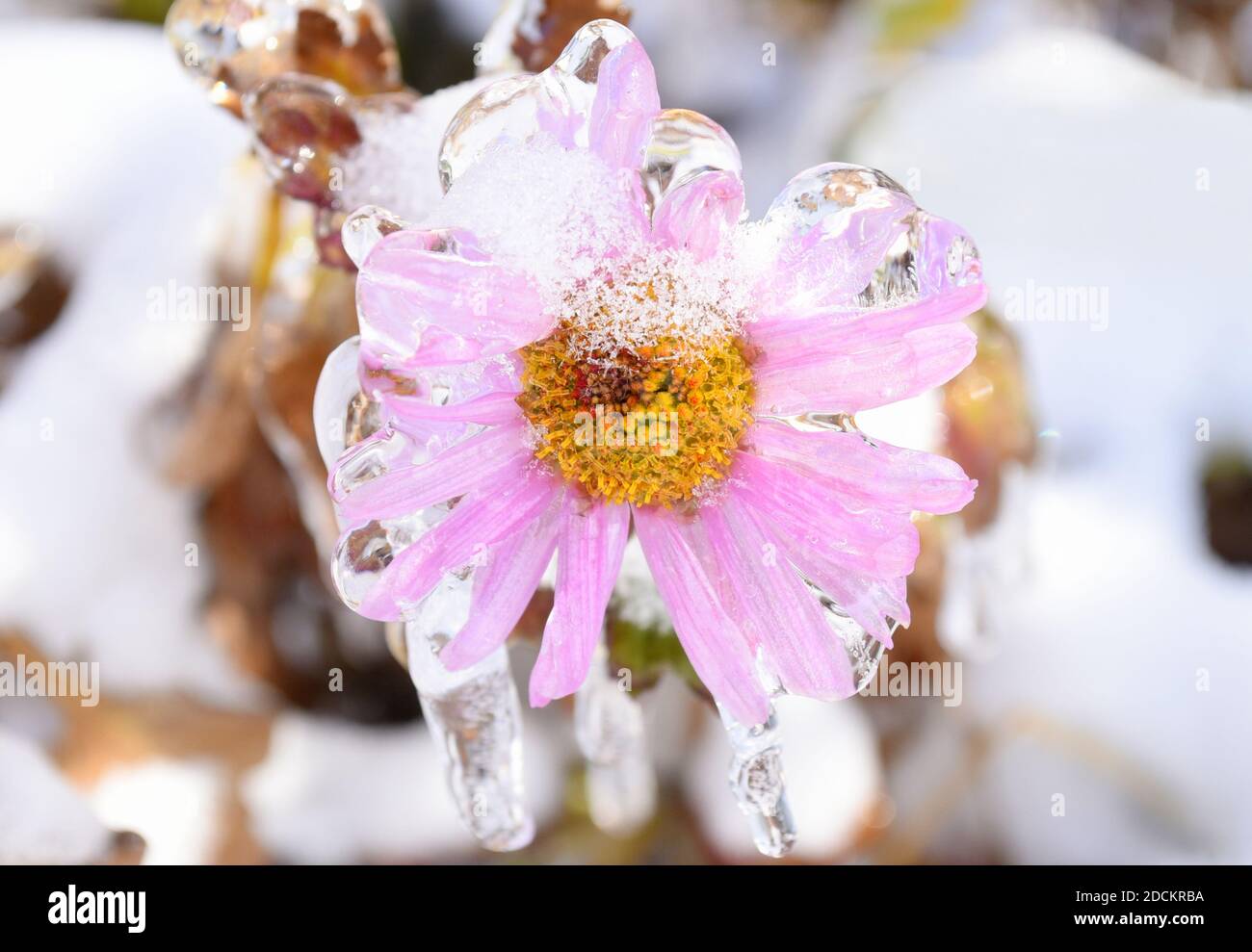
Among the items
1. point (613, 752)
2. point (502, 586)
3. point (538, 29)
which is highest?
point (538, 29)

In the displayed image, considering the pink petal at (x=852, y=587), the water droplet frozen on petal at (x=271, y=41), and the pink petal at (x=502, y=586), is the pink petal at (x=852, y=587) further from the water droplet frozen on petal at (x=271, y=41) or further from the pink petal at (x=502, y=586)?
the water droplet frozen on petal at (x=271, y=41)

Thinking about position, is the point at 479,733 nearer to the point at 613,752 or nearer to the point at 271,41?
the point at 613,752

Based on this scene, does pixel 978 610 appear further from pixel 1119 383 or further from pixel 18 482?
pixel 18 482

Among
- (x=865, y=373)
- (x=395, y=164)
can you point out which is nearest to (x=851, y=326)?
(x=865, y=373)

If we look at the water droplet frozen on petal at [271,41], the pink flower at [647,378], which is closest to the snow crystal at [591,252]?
the pink flower at [647,378]

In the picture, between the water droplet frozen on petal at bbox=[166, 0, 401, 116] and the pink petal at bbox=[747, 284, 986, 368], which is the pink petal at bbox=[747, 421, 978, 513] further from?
the water droplet frozen on petal at bbox=[166, 0, 401, 116]
